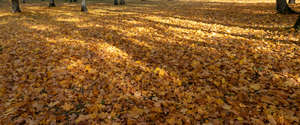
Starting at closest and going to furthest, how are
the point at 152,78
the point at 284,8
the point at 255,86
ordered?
the point at 255,86 → the point at 152,78 → the point at 284,8

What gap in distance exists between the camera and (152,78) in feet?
16.4

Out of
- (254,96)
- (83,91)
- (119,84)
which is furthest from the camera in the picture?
(119,84)

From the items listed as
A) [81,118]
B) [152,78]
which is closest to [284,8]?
[152,78]

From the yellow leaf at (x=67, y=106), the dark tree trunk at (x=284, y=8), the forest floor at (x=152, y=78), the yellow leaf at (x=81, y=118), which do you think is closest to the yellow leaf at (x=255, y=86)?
the forest floor at (x=152, y=78)

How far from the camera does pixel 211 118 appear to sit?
3.36m

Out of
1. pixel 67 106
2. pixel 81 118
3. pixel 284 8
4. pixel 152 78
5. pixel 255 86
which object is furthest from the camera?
pixel 284 8

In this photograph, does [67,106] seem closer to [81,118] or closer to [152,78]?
[81,118]

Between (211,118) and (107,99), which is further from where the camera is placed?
(107,99)

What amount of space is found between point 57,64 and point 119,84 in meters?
2.50

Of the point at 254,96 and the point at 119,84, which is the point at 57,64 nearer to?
the point at 119,84

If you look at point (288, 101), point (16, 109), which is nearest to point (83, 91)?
point (16, 109)

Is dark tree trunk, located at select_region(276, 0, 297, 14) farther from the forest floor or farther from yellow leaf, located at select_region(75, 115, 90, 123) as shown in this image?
yellow leaf, located at select_region(75, 115, 90, 123)

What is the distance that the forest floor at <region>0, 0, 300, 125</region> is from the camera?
3.52 m

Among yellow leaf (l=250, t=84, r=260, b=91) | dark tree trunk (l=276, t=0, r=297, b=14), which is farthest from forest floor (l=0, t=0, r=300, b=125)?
dark tree trunk (l=276, t=0, r=297, b=14)
